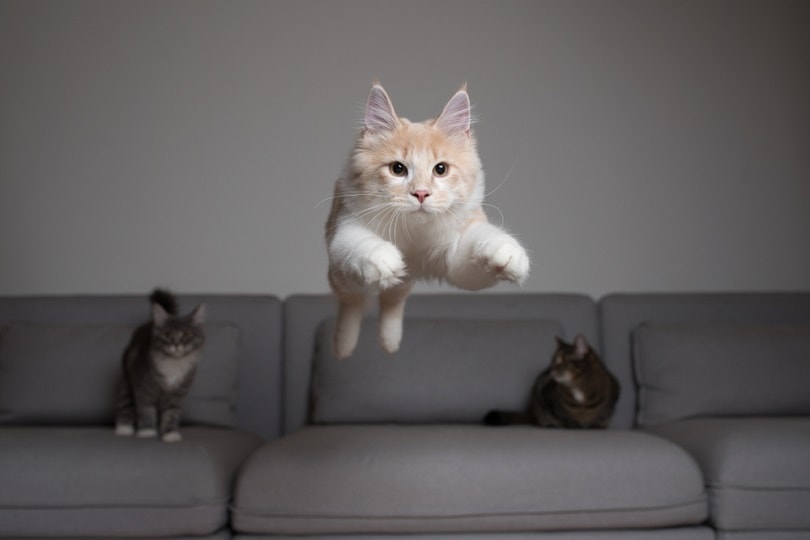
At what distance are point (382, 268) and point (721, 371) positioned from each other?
219cm

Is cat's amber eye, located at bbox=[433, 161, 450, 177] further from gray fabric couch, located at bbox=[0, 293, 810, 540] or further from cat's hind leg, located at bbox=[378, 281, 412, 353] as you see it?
gray fabric couch, located at bbox=[0, 293, 810, 540]

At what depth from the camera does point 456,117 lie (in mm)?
1338

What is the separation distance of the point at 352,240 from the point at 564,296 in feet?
7.15

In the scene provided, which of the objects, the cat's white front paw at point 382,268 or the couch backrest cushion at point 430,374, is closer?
the cat's white front paw at point 382,268

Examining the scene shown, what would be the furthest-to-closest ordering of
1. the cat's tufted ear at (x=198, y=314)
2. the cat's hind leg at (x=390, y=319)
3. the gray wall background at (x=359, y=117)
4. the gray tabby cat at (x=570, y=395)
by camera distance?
1. the gray wall background at (x=359, y=117)
2. the cat's tufted ear at (x=198, y=314)
3. the gray tabby cat at (x=570, y=395)
4. the cat's hind leg at (x=390, y=319)

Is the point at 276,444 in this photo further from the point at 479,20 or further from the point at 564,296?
the point at 479,20

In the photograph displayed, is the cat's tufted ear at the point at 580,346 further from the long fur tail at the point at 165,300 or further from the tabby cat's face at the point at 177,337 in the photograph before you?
the long fur tail at the point at 165,300

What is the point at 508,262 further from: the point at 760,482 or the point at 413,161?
the point at 760,482

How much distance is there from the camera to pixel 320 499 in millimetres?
2266

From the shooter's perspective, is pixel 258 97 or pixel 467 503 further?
pixel 258 97

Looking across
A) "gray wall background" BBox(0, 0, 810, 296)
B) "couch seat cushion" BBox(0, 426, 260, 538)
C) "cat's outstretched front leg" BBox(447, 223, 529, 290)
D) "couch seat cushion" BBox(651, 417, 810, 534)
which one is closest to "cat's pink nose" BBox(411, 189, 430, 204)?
"cat's outstretched front leg" BBox(447, 223, 529, 290)

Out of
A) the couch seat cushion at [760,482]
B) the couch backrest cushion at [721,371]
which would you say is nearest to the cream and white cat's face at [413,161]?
the couch seat cushion at [760,482]

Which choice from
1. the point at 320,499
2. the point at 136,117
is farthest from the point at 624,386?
the point at 136,117

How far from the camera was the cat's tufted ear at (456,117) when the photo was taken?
1313 millimetres
